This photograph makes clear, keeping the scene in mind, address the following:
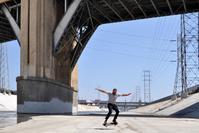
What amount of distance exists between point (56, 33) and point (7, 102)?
59.8 meters

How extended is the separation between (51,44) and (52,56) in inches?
47.2

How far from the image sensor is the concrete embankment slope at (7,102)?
322ft

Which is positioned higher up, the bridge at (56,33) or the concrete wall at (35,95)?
the bridge at (56,33)

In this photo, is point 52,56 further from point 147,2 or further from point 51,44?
point 147,2

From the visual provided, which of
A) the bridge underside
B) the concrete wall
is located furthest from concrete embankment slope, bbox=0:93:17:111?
the concrete wall

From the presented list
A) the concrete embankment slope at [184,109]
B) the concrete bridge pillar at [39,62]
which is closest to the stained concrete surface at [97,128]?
the concrete embankment slope at [184,109]

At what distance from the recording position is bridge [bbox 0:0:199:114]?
148 feet

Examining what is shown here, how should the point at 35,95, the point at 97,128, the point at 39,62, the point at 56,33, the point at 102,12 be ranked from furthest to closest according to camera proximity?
the point at 102,12 < the point at 56,33 < the point at 39,62 < the point at 35,95 < the point at 97,128

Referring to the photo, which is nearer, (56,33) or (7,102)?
(56,33)

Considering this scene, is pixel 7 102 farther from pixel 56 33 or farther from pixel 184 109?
pixel 184 109

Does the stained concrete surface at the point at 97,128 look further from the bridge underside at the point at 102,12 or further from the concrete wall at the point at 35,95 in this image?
the bridge underside at the point at 102,12

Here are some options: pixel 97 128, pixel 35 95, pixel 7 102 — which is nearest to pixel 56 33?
pixel 35 95

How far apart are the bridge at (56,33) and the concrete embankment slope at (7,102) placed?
1740 inches

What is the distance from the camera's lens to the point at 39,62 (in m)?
45.9
